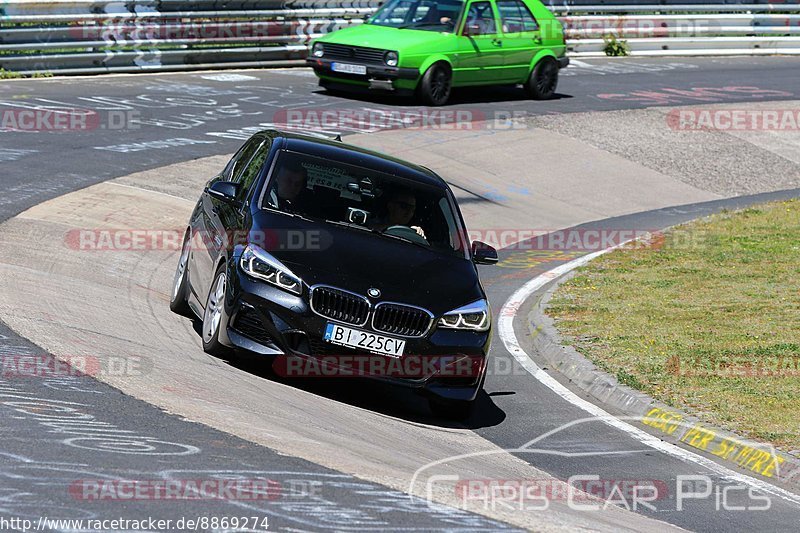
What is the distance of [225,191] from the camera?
9.42m

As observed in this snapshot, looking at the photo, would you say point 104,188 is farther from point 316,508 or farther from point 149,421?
point 316,508

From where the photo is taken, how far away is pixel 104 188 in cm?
1513

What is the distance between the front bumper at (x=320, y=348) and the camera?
8219 millimetres

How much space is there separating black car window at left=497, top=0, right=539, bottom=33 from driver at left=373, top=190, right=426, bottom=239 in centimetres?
1511

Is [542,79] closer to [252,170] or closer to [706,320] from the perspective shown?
[706,320]

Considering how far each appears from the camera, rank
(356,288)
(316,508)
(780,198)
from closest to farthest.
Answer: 1. (316,508)
2. (356,288)
3. (780,198)

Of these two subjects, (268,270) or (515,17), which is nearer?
(268,270)

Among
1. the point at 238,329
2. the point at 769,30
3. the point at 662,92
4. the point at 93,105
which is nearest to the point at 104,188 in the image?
the point at 93,105

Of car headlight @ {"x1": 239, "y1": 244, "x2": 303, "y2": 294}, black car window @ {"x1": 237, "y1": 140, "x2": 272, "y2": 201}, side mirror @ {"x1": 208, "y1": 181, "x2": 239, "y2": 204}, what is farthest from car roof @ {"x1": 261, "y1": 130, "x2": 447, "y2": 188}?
car headlight @ {"x1": 239, "y1": 244, "x2": 303, "y2": 294}

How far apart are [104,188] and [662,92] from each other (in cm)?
1531

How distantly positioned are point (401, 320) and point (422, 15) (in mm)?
15769

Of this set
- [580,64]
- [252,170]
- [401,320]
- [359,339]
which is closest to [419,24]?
[580,64]

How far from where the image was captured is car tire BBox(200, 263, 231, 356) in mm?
8664

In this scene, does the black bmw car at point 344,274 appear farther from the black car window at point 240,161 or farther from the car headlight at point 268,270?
the black car window at point 240,161
